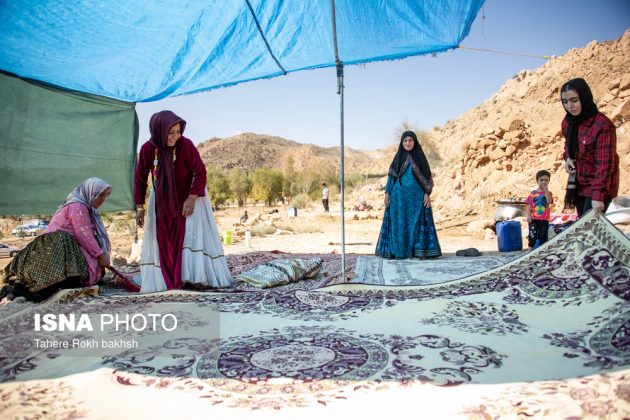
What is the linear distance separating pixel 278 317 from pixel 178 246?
62.1 inches

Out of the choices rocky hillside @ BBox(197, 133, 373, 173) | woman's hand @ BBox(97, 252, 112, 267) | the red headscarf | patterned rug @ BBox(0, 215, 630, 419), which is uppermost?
rocky hillside @ BBox(197, 133, 373, 173)

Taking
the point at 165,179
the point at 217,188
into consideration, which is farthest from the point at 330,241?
the point at 217,188

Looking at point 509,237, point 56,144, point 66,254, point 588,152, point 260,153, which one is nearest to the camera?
point 588,152

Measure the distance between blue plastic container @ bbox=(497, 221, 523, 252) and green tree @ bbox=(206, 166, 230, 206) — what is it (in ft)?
64.6

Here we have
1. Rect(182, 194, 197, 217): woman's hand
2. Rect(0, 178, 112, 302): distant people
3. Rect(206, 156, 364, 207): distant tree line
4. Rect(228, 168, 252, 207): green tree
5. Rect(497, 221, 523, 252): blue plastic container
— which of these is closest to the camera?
Rect(0, 178, 112, 302): distant people

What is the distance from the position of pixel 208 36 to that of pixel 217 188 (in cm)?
2122

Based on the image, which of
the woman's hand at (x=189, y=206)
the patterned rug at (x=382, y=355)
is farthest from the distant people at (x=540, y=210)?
the woman's hand at (x=189, y=206)

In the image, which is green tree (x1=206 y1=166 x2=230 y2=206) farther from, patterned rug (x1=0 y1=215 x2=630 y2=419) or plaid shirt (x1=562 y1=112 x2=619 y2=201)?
plaid shirt (x1=562 y1=112 x2=619 y2=201)

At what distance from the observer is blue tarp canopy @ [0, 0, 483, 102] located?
3.84 m

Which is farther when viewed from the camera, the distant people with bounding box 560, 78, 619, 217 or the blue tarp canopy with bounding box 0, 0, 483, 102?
the blue tarp canopy with bounding box 0, 0, 483, 102

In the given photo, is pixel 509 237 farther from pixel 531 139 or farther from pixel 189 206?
pixel 531 139

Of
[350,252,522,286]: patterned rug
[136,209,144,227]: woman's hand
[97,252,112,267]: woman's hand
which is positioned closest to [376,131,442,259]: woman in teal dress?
[350,252,522,286]: patterned rug

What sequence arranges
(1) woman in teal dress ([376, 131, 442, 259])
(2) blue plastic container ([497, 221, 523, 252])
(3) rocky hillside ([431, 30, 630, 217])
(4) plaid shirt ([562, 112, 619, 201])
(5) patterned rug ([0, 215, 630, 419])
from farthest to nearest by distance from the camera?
1. (3) rocky hillside ([431, 30, 630, 217])
2. (2) blue plastic container ([497, 221, 523, 252])
3. (1) woman in teal dress ([376, 131, 442, 259])
4. (4) plaid shirt ([562, 112, 619, 201])
5. (5) patterned rug ([0, 215, 630, 419])

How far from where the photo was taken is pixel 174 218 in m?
3.88
